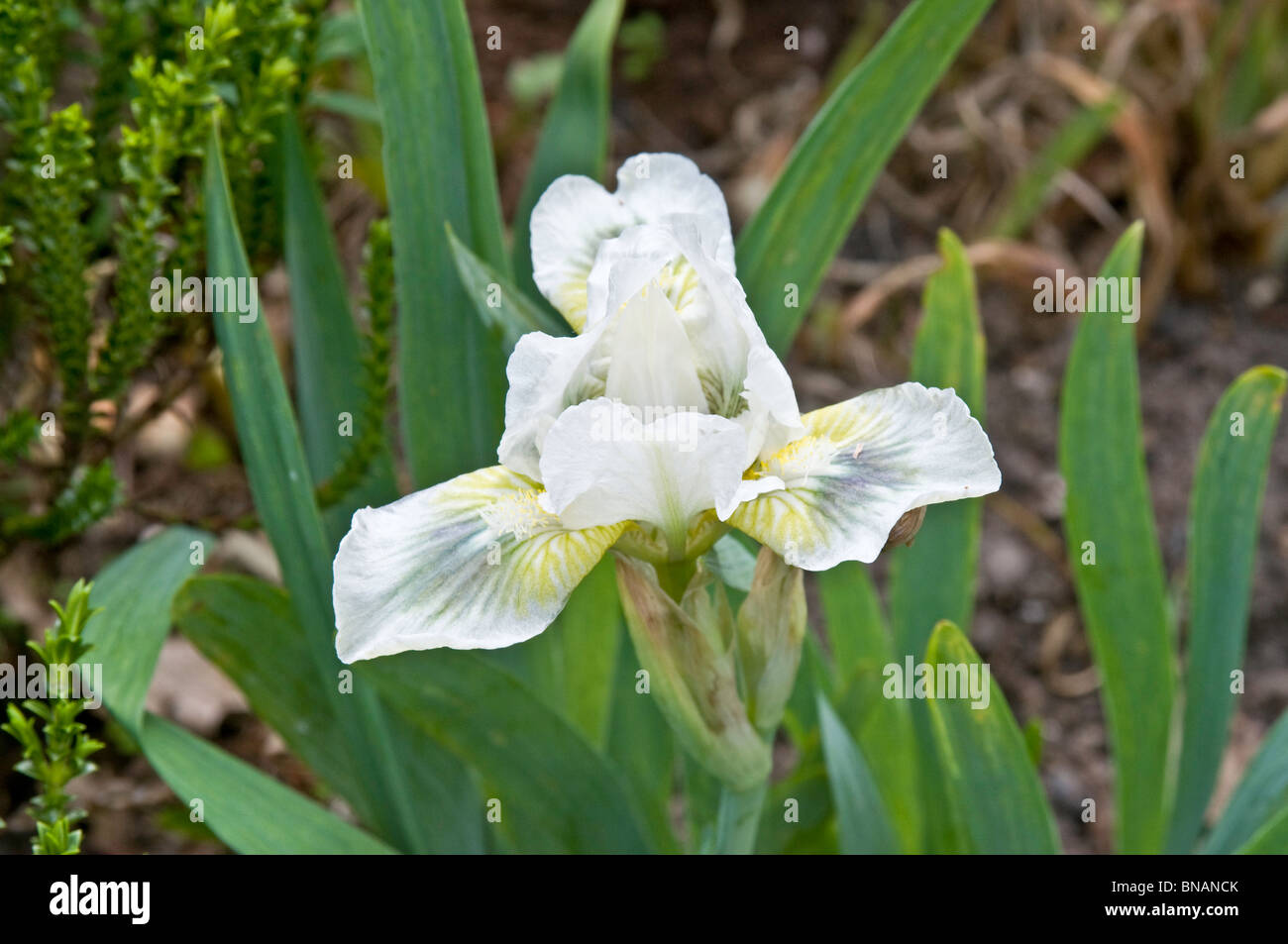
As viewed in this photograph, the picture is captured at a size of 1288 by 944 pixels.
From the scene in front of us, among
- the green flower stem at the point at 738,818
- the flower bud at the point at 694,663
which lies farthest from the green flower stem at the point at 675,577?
the green flower stem at the point at 738,818

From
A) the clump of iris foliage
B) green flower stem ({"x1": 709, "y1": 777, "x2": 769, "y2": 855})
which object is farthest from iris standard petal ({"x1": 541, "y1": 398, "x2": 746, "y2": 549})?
green flower stem ({"x1": 709, "y1": 777, "x2": 769, "y2": 855})

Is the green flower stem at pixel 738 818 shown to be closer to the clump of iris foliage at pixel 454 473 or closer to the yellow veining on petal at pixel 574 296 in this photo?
the clump of iris foliage at pixel 454 473

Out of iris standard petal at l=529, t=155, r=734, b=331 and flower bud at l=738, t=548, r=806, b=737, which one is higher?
iris standard petal at l=529, t=155, r=734, b=331

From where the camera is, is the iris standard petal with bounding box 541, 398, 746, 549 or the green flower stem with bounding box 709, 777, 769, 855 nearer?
the iris standard petal with bounding box 541, 398, 746, 549

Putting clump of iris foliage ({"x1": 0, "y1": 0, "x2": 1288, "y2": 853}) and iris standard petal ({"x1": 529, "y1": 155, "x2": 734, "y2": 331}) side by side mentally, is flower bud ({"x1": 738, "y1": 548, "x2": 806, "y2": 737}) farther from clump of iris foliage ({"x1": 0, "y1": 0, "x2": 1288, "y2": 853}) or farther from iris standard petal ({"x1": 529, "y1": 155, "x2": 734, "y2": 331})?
iris standard petal ({"x1": 529, "y1": 155, "x2": 734, "y2": 331})

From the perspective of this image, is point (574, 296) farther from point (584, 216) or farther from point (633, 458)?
point (633, 458)

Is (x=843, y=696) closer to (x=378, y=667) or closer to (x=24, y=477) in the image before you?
(x=378, y=667)
